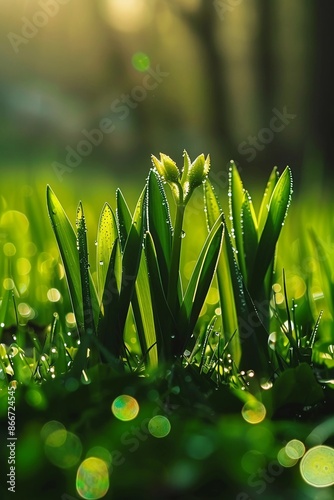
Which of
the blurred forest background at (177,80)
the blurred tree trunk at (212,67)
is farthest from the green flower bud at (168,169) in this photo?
the blurred tree trunk at (212,67)

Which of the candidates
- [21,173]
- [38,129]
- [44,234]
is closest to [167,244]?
[44,234]

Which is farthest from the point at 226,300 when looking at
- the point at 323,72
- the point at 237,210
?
the point at 323,72

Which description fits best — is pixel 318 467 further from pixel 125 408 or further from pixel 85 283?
pixel 85 283

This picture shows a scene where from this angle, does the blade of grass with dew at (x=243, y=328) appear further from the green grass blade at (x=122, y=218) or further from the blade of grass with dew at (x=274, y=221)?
the green grass blade at (x=122, y=218)

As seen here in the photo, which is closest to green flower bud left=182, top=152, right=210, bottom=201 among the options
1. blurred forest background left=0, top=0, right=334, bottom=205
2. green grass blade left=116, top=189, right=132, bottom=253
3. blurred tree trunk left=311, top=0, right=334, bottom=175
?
green grass blade left=116, top=189, right=132, bottom=253

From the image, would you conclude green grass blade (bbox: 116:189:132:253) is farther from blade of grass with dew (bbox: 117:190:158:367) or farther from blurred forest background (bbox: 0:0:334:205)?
blurred forest background (bbox: 0:0:334:205)

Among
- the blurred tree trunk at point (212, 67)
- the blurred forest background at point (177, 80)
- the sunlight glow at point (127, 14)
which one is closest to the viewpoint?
the blurred forest background at point (177, 80)
